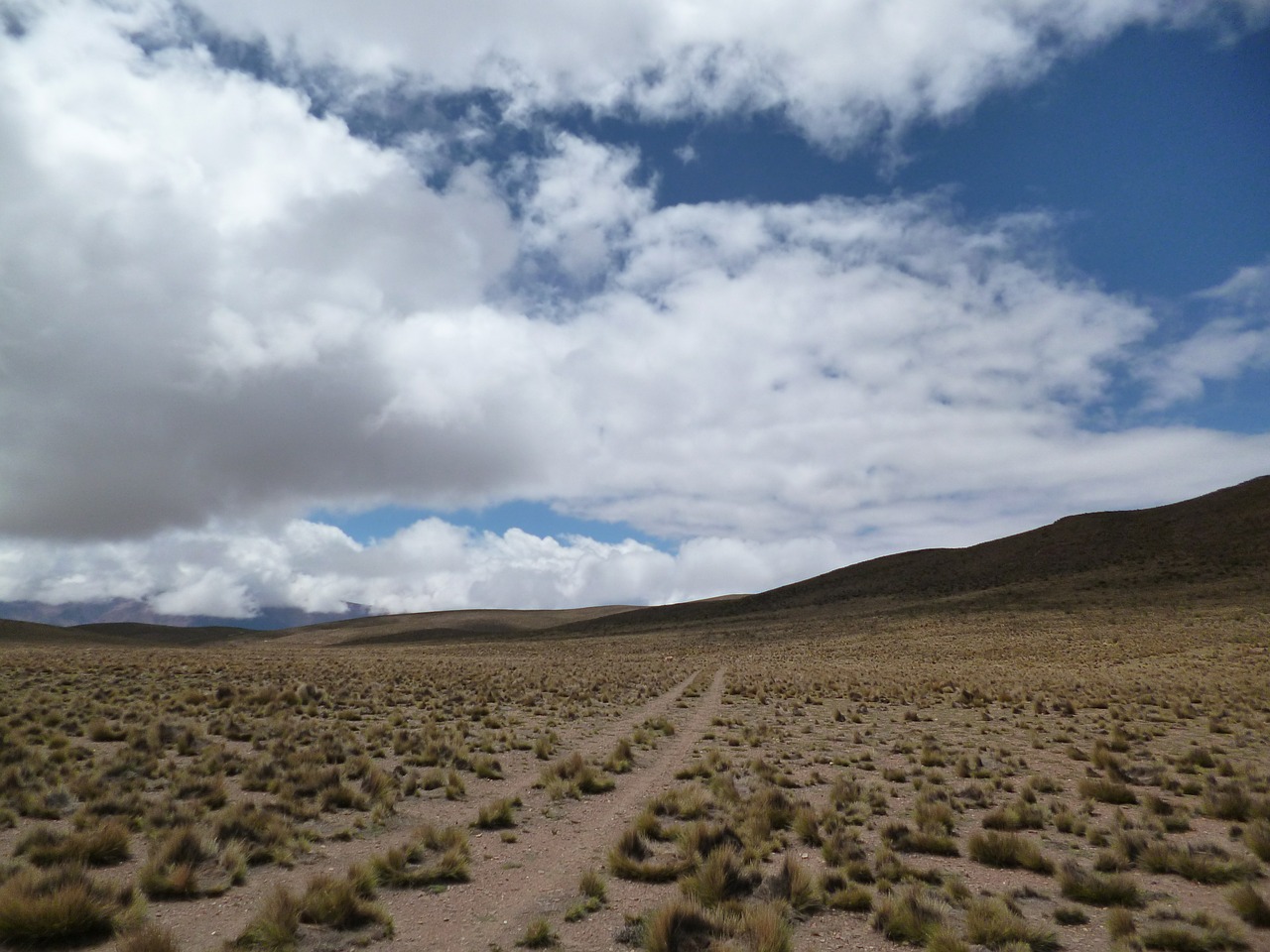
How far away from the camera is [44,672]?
25312mm

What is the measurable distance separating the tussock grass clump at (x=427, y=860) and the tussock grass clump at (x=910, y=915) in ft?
16.0

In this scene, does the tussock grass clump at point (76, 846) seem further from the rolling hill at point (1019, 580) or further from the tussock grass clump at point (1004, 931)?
the rolling hill at point (1019, 580)

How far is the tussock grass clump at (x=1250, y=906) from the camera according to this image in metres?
6.77

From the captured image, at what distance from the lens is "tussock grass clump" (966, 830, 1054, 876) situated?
8.59 m

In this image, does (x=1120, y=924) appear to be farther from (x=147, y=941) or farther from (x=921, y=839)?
(x=147, y=941)

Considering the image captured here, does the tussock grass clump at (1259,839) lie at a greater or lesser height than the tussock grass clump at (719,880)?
lesser

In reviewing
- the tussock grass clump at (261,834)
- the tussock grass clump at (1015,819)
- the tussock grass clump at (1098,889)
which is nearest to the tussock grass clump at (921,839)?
the tussock grass clump at (1015,819)

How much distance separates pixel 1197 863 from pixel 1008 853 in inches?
81.3

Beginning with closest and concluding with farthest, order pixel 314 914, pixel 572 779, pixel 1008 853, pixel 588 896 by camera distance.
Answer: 1. pixel 314 914
2. pixel 588 896
3. pixel 1008 853
4. pixel 572 779

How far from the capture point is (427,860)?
875cm

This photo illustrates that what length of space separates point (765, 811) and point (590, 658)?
43480 millimetres

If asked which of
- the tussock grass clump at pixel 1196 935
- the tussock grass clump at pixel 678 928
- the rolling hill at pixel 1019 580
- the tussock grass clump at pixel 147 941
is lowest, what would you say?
the tussock grass clump at pixel 1196 935

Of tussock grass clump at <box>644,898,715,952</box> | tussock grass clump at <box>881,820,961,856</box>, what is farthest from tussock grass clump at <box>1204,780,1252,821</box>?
tussock grass clump at <box>644,898,715,952</box>

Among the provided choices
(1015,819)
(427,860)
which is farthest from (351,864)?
(1015,819)
